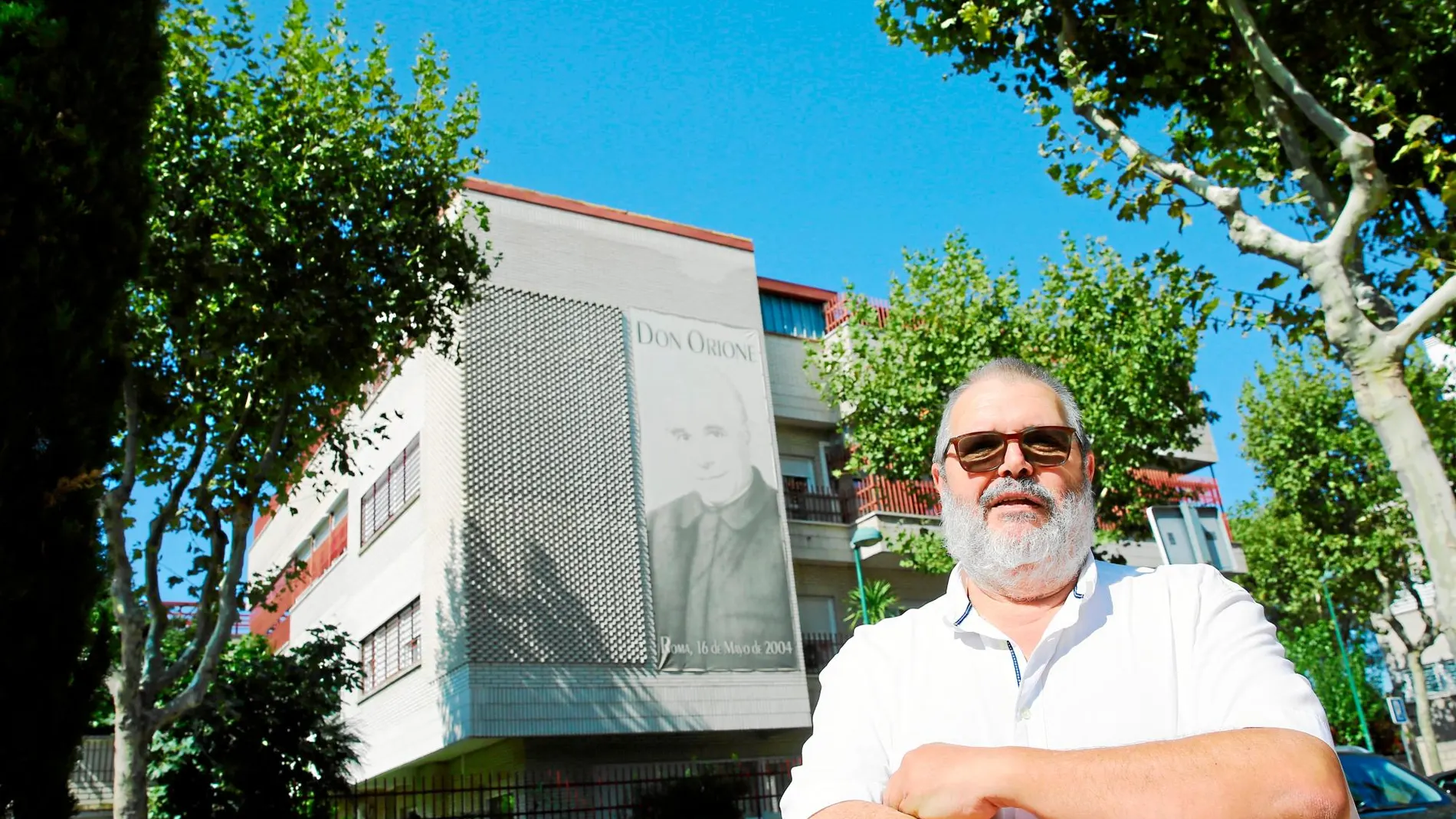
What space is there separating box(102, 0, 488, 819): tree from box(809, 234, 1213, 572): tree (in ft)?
32.6

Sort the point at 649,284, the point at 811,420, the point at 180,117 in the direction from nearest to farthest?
the point at 180,117 → the point at 649,284 → the point at 811,420

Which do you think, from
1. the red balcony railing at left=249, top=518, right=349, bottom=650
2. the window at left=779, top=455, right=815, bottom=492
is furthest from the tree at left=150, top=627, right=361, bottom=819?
the window at left=779, top=455, right=815, bottom=492

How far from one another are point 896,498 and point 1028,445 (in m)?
21.9

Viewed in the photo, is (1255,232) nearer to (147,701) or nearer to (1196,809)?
(1196,809)

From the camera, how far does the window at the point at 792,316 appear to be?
26.5m

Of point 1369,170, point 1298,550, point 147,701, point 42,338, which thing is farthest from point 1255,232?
point 1298,550

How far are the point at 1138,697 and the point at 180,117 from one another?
1421cm

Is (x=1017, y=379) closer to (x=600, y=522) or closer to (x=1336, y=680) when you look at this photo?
(x=600, y=522)

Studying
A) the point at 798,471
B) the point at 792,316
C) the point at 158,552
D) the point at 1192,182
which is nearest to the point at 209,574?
the point at 158,552

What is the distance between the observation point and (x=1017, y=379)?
2.38 meters

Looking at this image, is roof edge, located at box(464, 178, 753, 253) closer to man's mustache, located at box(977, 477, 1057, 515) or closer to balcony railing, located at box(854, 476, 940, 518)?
balcony railing, located at box(854, 476, 940, 518)

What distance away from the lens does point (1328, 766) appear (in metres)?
1.65

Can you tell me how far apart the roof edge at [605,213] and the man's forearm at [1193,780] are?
20.4 meters

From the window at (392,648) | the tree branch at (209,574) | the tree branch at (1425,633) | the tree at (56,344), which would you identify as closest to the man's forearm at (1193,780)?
the tree at (56,344)
